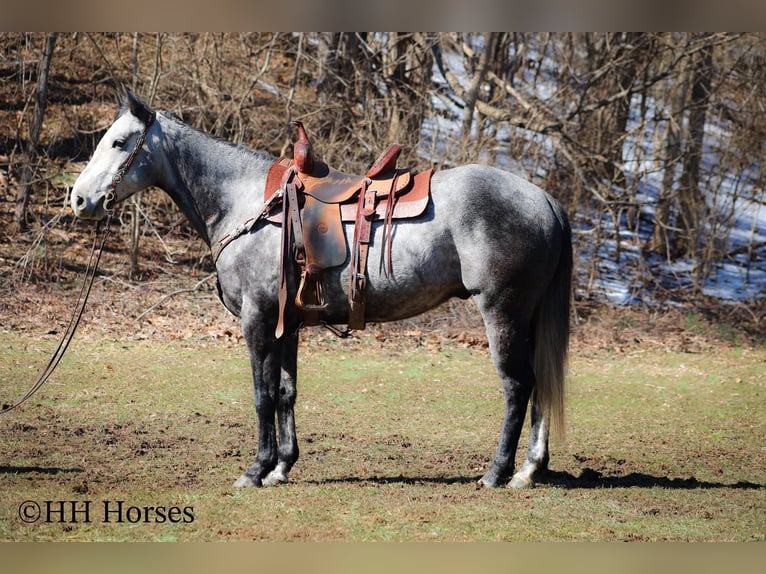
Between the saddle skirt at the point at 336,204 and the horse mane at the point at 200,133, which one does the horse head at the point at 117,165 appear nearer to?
the horse mane at the point at 200,133

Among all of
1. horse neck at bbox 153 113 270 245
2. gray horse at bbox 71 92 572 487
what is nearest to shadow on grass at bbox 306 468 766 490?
gray horse at bbox 71 92 572 487

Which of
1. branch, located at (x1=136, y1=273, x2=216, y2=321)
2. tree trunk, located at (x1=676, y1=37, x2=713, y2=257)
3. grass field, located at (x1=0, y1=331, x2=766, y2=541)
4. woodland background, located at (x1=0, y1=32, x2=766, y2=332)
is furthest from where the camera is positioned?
tree trunk, located at (x1=676, y1=37, x2=713, y2=257)

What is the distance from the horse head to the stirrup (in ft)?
3.72

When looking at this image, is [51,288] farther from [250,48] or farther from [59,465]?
[59,465]

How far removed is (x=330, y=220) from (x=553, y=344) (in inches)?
59.3

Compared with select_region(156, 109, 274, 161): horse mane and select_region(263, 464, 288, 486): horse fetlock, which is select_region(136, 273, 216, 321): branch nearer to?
select_region(156, 109, 274, 161): horse mane

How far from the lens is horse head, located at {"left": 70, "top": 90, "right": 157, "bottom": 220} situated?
4.75 meters

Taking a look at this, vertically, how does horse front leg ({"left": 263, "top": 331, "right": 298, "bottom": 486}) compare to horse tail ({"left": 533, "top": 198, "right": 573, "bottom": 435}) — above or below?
below

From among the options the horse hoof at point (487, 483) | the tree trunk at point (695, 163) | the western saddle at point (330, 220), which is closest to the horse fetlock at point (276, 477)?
the western saddle at point (330, 220)

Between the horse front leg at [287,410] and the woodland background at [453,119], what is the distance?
5.87 metres

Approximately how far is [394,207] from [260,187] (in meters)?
0.84

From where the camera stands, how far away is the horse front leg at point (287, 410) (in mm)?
4969

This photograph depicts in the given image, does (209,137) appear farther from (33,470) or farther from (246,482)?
(33,470)

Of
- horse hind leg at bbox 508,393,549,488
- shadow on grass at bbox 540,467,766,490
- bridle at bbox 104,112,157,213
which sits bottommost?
shadow on grass at bbox 540,467,766,490
